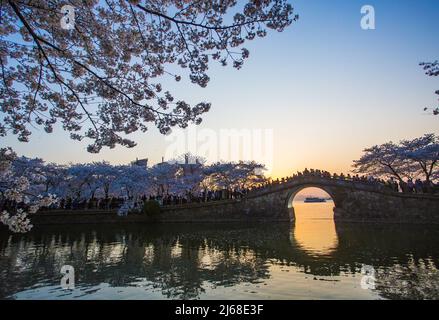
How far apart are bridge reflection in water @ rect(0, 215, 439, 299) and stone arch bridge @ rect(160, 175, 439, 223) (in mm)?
10023

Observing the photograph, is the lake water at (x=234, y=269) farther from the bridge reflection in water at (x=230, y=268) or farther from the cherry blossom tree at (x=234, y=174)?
the cherry blossom tree at (x=234, y=174)

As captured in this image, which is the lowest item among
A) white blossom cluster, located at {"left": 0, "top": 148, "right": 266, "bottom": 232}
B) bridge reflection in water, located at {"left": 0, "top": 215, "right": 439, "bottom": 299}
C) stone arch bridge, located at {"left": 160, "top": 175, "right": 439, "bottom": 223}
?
bridge reflection in water, located at {"left": 0, "top": 215, "right": 439, "bottom": 299}

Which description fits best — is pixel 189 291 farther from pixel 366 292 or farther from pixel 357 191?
pixel 357 191

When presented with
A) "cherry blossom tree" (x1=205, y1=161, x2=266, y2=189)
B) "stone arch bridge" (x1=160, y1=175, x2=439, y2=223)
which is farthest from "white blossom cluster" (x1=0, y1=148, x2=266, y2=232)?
"stone arch bridge" (x1=160, y1=175, x2=439, y2=223)

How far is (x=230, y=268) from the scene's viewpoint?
12406mm

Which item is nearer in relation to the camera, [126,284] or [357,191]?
[126,284]

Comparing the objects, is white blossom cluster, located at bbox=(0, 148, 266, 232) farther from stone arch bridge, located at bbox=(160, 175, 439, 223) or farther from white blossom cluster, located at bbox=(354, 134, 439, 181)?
white blossom cluster, located at bbox=(354, 134, 439, 181)

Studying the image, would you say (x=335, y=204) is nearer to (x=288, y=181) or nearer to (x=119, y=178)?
(x=288, y=181)

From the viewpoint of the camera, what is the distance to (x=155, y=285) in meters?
10.2

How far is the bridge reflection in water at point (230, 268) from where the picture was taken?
9289 millimetres

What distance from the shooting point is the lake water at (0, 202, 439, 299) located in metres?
9.24

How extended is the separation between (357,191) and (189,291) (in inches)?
1074
